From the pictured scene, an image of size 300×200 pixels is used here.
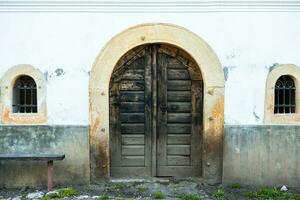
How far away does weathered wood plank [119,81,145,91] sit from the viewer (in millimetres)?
6402

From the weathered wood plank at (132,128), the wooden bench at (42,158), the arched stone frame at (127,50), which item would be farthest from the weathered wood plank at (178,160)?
the wooden bench at (42,158)

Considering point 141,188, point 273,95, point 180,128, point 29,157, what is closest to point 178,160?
point 180,128

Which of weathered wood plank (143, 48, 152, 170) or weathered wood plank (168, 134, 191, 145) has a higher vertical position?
weathered wood plank (143, 48, 152, 170)

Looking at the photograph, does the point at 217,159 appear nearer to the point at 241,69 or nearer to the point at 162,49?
the point at 241,69

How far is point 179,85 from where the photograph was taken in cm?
641

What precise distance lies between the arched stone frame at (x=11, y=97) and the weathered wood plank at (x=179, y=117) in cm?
198

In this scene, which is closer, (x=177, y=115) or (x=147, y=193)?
(x=147, y=193)

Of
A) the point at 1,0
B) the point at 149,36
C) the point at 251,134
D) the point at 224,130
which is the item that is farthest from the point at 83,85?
the point at 251,134

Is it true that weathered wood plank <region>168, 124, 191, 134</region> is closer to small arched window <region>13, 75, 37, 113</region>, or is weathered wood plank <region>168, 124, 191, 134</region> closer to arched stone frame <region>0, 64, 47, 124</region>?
arched stone frame <region>0, 64, 47, 124</region>

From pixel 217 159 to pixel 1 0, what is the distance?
411 centimetres

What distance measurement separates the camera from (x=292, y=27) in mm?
6145

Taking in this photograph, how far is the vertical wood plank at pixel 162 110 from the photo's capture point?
252 inches

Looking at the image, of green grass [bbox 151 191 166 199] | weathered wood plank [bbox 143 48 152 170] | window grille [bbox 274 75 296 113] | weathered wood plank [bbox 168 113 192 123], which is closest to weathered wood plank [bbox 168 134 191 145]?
weathered wood plank [bbox 168 113 192 123]

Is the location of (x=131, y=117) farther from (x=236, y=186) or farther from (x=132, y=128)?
(x=236, y=186)
